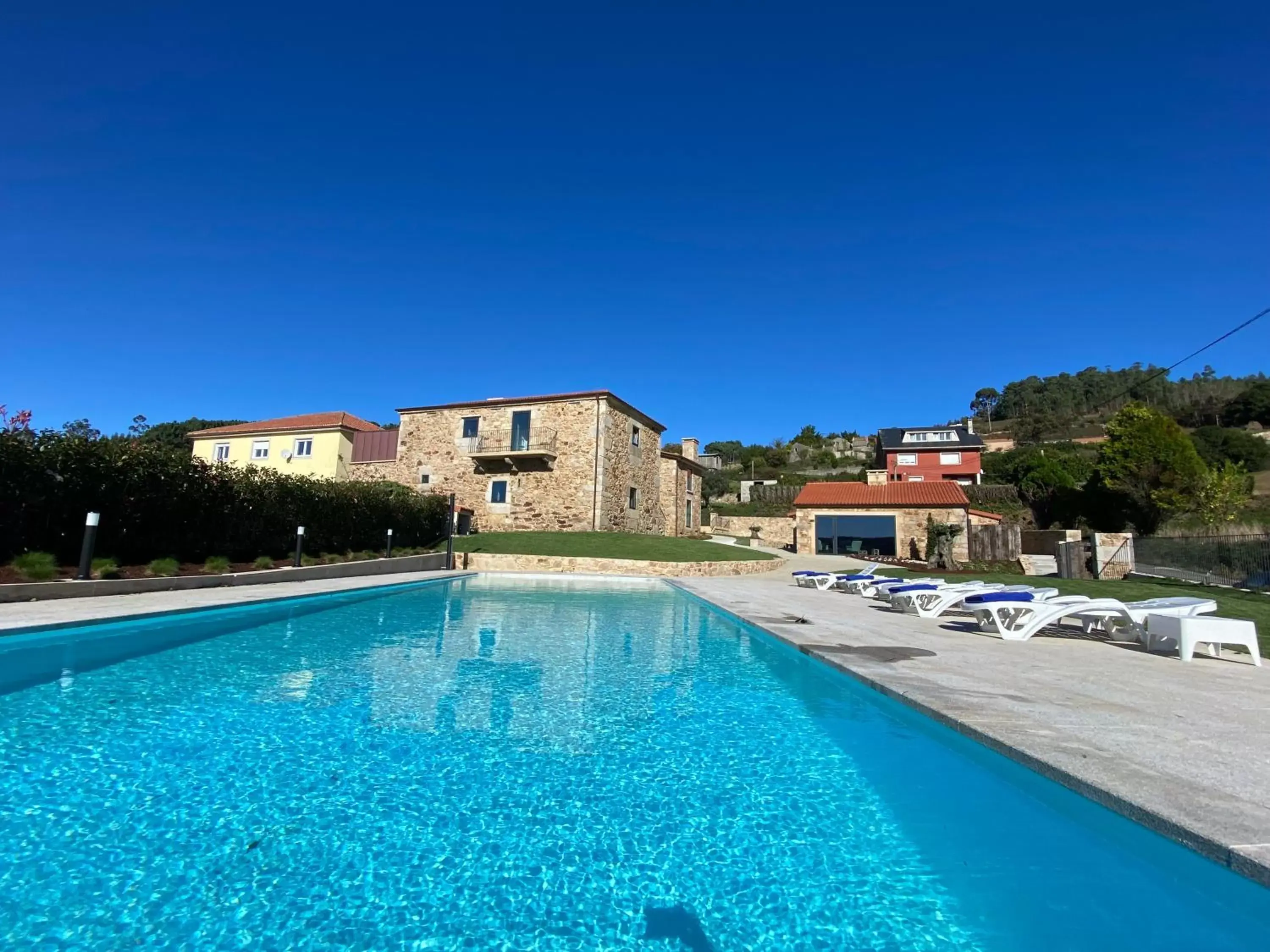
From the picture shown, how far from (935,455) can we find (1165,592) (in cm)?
3796

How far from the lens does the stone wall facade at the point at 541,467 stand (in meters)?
27.1

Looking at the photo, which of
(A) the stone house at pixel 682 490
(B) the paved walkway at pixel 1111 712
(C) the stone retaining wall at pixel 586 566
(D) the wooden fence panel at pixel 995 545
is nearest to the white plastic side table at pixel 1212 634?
(B) the paved walkway at pixel 1111 712

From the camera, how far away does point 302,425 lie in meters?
33.4

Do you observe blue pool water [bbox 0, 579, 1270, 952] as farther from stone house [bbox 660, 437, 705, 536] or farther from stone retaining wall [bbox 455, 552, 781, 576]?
stone house [bbox 660, 437, 705, 536]

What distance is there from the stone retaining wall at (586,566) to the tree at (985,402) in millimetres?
77963

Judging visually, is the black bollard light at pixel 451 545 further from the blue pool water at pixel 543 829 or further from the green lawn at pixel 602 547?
the blue pool water at pixel 543 829

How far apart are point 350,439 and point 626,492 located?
1550 centimetres

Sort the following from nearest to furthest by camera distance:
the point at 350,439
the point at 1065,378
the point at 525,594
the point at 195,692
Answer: the point at 195,692, the point at 525,594, the point at 350,439, the point at 1065,378

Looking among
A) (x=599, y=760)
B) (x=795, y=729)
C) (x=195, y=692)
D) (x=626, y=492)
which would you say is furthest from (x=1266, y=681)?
(x=626, y=492)

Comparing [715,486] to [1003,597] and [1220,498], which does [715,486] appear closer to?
[1220,498]

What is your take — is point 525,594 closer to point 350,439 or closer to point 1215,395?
point 350,439

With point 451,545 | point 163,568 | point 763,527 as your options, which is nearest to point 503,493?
point 451,545

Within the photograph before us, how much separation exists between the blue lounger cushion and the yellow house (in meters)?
30.2

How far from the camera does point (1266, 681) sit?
5.44 meters
